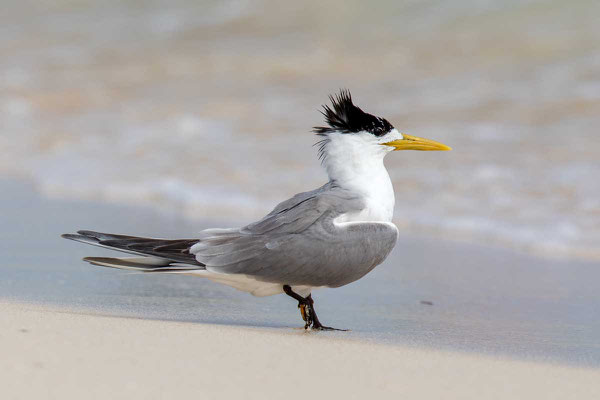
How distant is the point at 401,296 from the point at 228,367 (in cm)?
183

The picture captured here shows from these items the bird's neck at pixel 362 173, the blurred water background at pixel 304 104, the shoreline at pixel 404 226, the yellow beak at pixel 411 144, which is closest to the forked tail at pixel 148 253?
the bird's neck at pixel 362 173

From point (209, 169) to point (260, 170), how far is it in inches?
16.8

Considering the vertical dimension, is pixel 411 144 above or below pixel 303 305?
above

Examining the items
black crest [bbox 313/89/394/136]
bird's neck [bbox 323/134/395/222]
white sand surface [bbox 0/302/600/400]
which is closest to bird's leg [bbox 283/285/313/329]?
white sand surface [bbox 0/302/600/400]

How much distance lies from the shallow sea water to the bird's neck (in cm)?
52

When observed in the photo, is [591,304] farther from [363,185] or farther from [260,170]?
[260,170]

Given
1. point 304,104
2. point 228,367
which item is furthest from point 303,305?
point 304,104

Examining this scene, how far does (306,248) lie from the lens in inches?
157

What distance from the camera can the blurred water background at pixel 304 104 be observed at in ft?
22.6

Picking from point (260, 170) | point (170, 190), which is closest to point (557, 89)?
point (260, 170)

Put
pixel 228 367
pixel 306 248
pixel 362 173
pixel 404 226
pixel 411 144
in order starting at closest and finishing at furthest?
pixel 228 367
pixel 306 248
pixel 362 173
pixel 411 144
pixel 404 226

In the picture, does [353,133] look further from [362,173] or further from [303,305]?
[303,305]

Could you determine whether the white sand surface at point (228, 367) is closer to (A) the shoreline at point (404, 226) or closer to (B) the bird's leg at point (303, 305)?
(B) the bird's leg at point (303, 305)

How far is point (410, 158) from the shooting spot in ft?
26.4
